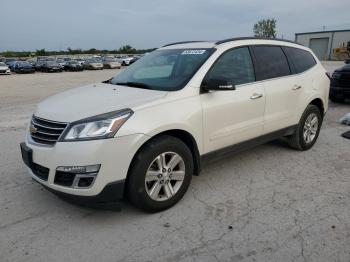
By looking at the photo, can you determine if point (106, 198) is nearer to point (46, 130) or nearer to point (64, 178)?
point (64, 178)

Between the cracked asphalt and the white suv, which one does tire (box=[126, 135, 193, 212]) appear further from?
the cracked asphalt

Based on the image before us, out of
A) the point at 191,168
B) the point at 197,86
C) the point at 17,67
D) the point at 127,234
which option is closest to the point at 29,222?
the point at 127,234

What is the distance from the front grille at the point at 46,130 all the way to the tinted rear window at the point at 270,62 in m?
2.58

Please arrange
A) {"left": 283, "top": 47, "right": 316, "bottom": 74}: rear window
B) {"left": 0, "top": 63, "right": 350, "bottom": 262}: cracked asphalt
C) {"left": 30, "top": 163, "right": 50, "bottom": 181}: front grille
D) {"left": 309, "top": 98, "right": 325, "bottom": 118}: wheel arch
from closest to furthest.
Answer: {"left": 0, "top": 63, "right": 350, "bottom": 262}: cracked asphalt < {"left": 30, "top": 163, "right": 50, "bottom": 181}: front grille < {"left": 283, "top": 47, "right": 316, "bottom": 74}: rear window < {"left": 309, "top": 98, "right": 325, "bottom": 118}: wheel arch

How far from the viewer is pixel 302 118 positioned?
17.1ft

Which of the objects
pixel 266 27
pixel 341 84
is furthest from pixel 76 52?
pixel 341 84

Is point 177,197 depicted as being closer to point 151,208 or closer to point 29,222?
point 151,208

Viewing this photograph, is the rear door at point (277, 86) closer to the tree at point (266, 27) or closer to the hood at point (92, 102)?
the hood at point (92, 102)

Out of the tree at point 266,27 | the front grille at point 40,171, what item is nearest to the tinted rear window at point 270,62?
the front grille at point 40,171

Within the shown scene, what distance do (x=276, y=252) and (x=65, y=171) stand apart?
76.7 inches

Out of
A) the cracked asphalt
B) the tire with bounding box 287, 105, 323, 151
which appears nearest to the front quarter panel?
the cracked asphalt

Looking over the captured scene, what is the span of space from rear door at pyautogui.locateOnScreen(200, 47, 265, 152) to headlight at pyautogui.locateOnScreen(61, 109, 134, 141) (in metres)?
1.08

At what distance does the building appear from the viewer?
6012cm

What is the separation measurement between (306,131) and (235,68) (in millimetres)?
1956
